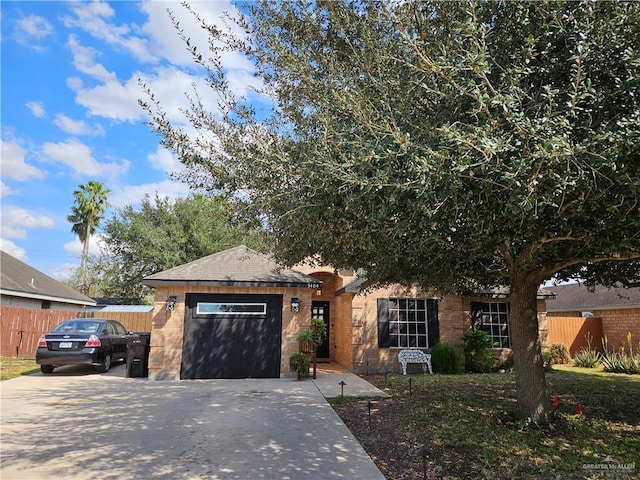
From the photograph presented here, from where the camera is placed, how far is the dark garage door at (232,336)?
11227mm

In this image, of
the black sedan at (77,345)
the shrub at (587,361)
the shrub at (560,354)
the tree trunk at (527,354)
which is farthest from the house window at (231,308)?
the shrub at (587,361)

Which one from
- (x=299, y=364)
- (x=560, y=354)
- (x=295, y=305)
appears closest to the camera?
(x=299, y=364)

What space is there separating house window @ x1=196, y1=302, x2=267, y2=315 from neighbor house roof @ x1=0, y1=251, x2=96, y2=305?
987 centimetres

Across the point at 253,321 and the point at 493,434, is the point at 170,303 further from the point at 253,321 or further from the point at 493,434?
the point at 493,434

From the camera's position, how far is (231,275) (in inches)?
457

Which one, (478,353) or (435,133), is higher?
(435,133)

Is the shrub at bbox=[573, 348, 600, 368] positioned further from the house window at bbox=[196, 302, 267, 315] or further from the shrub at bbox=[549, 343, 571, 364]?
the house window at bbox=[196, 302, 267, 315]

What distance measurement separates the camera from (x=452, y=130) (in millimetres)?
3148

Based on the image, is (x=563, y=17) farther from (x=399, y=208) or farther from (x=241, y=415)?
(x=241, y=415)

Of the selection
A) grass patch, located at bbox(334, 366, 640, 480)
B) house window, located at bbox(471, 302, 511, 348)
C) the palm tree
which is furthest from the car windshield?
the palm tree

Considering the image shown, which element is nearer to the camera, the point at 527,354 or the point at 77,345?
the point at 527,354

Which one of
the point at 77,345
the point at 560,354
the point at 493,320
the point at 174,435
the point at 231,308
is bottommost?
the point at 174,435

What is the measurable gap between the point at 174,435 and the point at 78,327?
803 centimetres

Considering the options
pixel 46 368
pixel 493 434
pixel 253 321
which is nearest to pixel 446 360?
pixel 253 321
